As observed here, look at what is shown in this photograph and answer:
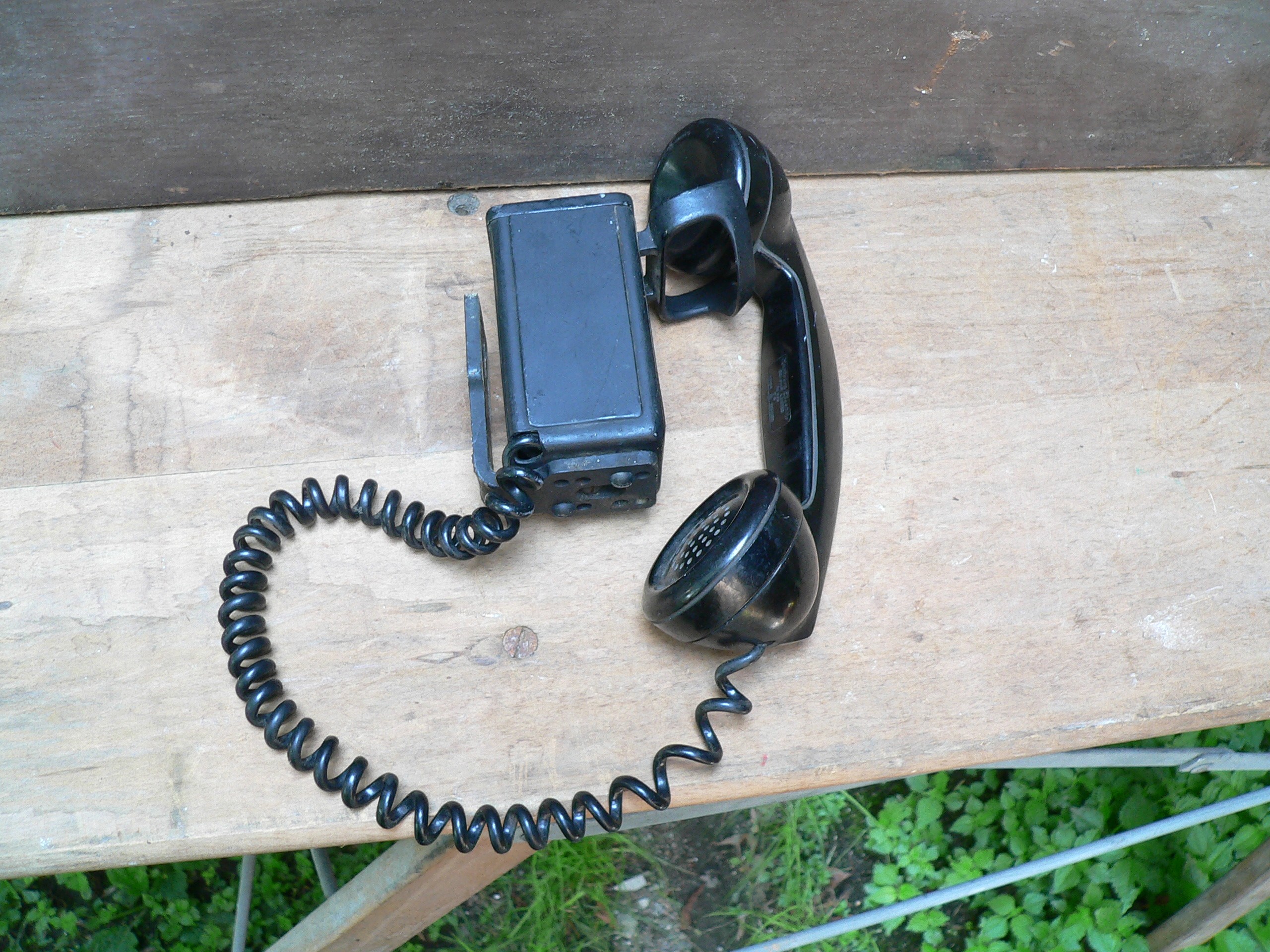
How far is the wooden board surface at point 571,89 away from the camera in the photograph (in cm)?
83

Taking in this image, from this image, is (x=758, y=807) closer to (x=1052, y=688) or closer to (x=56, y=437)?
(x=1052, y=688)

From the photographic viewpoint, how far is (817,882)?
152 centimetres

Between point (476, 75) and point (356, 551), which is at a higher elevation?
point (476, 75)

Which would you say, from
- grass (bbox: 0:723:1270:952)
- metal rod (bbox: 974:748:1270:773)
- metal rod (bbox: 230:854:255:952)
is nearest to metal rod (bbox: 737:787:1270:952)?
metal rod (bbox: 974:748:1270:773)

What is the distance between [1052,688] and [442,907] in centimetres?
62

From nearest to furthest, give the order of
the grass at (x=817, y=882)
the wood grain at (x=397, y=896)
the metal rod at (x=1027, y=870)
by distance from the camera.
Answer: the wood grain at (x=397, y=896) → the metal rod at (x=1027, y=870) → the grass at (x=817, y=882)

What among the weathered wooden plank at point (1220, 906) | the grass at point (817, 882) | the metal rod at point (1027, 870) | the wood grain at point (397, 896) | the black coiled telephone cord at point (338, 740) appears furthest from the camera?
the grass at point (817, 882)

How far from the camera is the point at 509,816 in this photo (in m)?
0.70

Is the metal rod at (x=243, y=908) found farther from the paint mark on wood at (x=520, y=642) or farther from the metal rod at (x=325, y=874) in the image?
the paint mark on wood at (x=520, y=642)

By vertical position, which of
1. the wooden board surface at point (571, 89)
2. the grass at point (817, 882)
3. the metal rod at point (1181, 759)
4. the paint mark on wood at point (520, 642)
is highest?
the wooden board surface at point (571, 89)

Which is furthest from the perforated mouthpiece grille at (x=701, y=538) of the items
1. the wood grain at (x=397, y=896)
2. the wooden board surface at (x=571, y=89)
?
the wooden board surface at (x=571, y=89)

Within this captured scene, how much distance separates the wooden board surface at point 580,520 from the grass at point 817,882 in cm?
75

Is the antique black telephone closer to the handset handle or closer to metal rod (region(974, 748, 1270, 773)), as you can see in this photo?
the handset handle

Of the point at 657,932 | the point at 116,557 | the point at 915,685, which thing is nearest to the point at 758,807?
the point at 657,932
